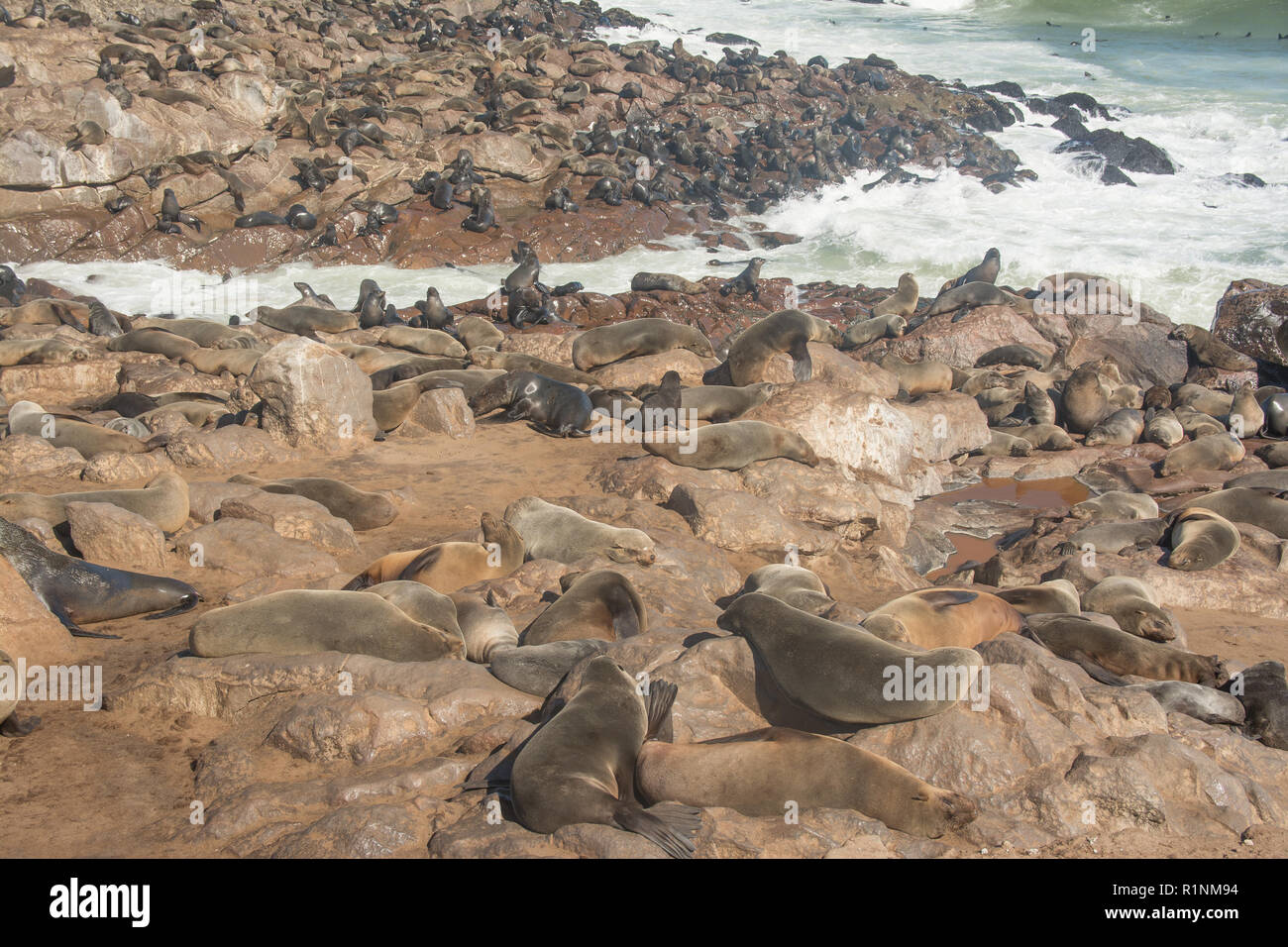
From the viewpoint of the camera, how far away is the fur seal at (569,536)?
6.42 meters

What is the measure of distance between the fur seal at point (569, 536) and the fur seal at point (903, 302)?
33.7ft

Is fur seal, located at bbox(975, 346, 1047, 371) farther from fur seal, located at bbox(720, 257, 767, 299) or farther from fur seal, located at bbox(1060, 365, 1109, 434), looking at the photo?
fur seal, located at bbox(720, 257, 767, 299)

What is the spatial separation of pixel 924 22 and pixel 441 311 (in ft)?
133

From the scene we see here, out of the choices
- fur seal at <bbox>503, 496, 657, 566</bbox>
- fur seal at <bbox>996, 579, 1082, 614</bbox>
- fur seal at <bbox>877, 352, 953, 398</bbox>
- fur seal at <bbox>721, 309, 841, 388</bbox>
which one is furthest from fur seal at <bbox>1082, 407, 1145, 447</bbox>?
fur seal at <bbox>503, 496, 657, 566</bbox>

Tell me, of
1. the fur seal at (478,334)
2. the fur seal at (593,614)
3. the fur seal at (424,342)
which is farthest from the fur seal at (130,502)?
the fur seal at (478,334)

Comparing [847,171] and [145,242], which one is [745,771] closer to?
[145,242]

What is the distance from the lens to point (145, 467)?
7.49 meters

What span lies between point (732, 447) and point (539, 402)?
6.90 ft

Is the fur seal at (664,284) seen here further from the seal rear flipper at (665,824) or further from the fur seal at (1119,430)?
the seal rear flipper at (665,824)

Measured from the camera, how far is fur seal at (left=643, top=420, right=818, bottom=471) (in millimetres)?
8297

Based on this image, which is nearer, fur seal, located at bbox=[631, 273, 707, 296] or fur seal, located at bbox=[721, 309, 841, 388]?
fur seal, located at bbox=[721, 309, 841, 388]

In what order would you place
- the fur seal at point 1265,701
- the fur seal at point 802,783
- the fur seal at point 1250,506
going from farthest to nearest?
the fur seal at point 1250,506
the fur seal at point 1265,701
the fur seal at point 802,783

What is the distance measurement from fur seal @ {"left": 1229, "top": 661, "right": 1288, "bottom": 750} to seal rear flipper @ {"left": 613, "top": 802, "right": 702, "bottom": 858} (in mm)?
3277

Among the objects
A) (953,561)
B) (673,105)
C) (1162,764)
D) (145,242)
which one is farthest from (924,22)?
(1162,764)
